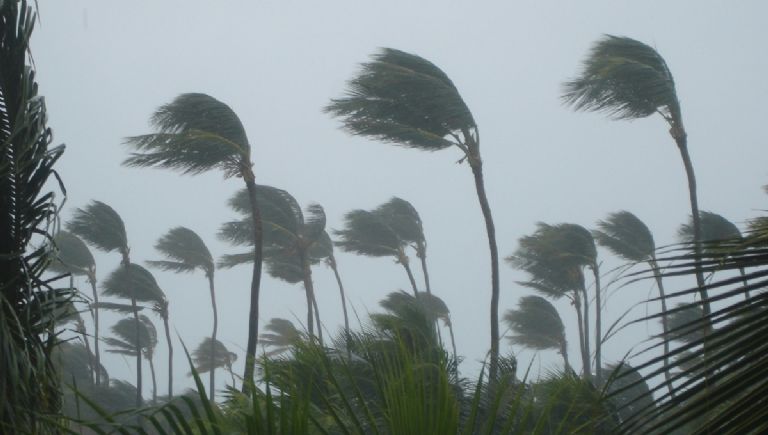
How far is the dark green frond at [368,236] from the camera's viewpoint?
137 ft

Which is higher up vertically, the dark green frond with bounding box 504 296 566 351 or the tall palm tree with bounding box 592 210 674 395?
the tall palm tree with bounding box 592 210 674 395

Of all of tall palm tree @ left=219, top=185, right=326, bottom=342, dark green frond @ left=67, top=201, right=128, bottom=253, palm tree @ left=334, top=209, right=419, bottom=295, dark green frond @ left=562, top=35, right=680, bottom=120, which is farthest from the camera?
palm tree @ left=334, top=209, right=419, bottom=295

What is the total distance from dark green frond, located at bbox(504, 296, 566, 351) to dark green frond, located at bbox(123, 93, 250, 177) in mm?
28724

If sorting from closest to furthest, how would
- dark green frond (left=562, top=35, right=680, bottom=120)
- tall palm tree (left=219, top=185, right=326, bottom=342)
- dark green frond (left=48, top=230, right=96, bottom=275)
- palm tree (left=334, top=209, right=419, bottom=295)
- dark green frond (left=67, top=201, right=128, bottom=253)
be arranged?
dark green frond (left=562, top=35, right=680, bottom=120) < tall palm tree (left=219, top=185, right=326, bottom=342) < dark green frond (left=67, top=201, right=128, bottom=253) < palm tree (left=334, top=209, right=419, bottom=295) < dark green frond (left=48, top=230, right=96, bottom=275)

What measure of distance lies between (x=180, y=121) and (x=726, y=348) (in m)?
19.8

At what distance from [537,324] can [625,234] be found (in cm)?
1153

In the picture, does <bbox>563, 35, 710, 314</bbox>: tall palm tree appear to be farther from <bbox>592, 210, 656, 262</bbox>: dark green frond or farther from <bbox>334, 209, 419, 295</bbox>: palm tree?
<bbox>334, 209, 419, 295</bbox>: palm tree

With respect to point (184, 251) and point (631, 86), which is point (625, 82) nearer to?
point (631, 86)

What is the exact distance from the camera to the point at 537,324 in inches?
1892

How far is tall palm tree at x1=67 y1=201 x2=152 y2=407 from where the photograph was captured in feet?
119

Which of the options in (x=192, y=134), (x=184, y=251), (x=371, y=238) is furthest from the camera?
(x=184, y=251)

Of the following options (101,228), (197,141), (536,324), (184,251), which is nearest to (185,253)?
(184,251)

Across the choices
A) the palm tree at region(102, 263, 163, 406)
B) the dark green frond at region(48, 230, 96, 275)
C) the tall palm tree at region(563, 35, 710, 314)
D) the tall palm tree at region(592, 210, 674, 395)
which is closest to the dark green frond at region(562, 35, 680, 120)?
the tall palm tree at region(563, 35, 710, 314)

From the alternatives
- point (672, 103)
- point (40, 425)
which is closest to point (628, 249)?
point (672, 103)
